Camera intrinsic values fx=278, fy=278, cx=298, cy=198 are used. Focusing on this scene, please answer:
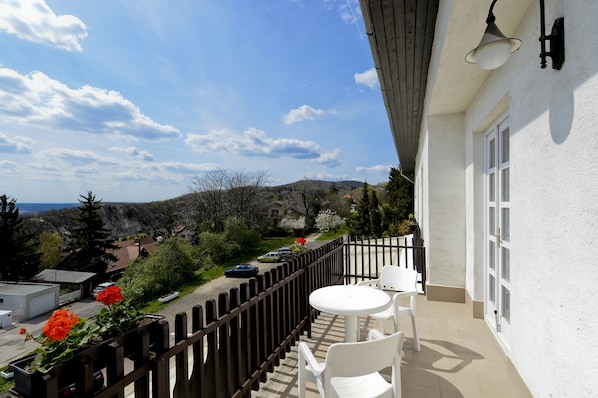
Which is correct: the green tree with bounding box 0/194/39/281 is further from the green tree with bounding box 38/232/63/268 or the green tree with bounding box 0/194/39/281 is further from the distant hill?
the distant hill

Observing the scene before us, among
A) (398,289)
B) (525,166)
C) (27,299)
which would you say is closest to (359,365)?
(525,166)

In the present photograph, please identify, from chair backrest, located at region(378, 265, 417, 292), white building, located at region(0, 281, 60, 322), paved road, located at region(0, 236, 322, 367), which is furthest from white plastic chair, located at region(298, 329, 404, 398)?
white building, located at region(0, 281, 60, 322)

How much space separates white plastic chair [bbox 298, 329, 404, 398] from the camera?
1.35m

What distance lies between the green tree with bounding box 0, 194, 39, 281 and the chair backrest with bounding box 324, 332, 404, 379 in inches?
1173

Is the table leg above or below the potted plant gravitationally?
below

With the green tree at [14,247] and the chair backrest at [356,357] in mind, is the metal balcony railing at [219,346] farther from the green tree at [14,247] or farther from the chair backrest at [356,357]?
the green tree at [14,247]

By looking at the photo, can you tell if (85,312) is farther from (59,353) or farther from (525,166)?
(525,166)

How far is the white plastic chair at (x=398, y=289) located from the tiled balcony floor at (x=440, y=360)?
0.89ft

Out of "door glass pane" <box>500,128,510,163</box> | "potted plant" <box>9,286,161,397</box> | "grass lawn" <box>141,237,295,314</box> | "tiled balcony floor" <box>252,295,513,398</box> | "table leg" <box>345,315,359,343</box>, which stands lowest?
"grass lawn" <box>141,237,295,314</box>

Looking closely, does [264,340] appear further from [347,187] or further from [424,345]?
[347,187]

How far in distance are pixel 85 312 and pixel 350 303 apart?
20.3 meters

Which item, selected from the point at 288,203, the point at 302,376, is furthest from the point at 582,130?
the point at 288,203

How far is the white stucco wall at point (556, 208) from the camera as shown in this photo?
117cm

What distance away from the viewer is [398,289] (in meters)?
3.18
